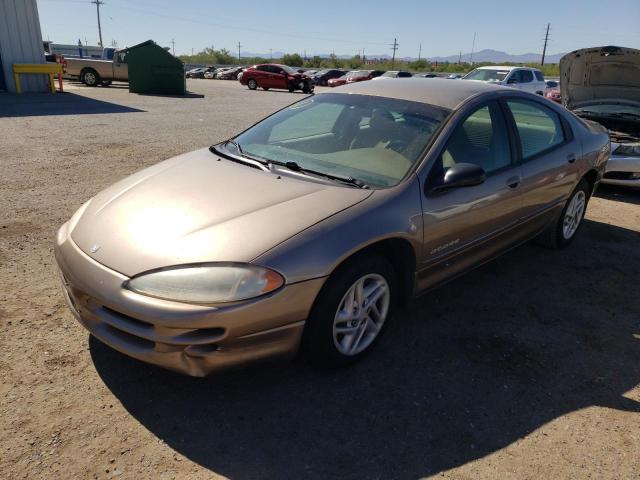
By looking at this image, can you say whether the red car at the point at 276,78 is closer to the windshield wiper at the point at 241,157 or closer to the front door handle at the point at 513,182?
the windshield wiper at the point at 241,157

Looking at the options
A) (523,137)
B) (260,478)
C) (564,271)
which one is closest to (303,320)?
(260,478)

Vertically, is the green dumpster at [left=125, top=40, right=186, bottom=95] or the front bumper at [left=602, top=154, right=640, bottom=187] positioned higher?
the green dumpster at [left=125, top=40, right=186, bottom=95]

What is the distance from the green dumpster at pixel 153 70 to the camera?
2056 centimetres

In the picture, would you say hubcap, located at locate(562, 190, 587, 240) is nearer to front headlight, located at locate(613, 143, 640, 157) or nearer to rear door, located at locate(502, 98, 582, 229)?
rear door, located at locate(502, 98, 582, 229)

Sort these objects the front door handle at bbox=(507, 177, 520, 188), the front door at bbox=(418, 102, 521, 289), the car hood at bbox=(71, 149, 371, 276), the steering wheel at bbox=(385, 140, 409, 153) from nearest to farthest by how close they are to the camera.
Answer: the car hood at bbox=(71, 149, 371, 276)
the front door at bbox=(418, 102, 521, 289)
the steering wheel at bbox=(385, 140, 409, 153)
the front door handle at bbox=(507, 177, 520, 188)

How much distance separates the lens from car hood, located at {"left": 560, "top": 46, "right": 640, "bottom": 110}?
6551mm

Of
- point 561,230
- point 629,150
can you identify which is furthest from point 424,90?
point 629,150

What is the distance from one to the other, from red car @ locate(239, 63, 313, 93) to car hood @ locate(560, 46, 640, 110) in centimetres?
2211

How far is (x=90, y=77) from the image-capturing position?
2375 centimetres

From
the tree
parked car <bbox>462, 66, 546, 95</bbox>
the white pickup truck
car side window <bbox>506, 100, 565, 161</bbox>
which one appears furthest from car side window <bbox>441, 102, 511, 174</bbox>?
the tree

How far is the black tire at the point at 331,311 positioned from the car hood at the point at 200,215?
31 centimetres

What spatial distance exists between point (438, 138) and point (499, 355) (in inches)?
55.4

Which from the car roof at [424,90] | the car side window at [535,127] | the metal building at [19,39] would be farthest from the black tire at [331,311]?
the metal building at [19,39]

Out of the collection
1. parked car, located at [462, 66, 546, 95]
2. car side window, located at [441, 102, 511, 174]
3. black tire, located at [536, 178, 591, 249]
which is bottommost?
black tire, located at [536, 178, 591, 249]
